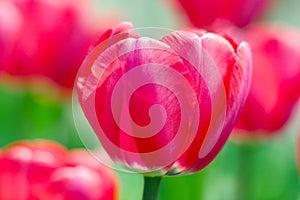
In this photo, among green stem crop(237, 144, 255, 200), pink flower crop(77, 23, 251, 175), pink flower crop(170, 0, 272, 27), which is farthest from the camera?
pink flower crop(170, 0, 272, 27)

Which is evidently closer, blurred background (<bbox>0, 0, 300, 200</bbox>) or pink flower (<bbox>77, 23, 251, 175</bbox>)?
pink flower (<bbox>77, 23, 251, 175</bbox>)

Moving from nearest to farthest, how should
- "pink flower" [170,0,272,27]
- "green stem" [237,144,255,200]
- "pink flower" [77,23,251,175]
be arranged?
1. "pink flower" [77,23,251,175]
2. "green stem" [237,144,255,200]
3. "pink flower" [170,0,272,27]

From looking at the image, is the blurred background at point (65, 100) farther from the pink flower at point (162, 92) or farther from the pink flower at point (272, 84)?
the pink flower at point (162, 92)

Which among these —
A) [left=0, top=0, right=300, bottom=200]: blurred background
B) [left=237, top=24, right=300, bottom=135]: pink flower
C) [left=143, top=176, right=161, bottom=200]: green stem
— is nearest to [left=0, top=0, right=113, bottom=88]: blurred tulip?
[left=0, top=0, right=300, bottom=200]: blurred background

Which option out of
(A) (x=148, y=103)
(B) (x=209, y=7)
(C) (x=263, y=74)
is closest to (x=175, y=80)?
(A) (x=148, y=103)

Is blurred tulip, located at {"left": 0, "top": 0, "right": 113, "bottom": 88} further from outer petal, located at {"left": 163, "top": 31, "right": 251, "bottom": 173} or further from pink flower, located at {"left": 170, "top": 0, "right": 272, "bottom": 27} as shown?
outer petal, located at {"left": 163, "top": 31, "right": 251, "bottom": 173}

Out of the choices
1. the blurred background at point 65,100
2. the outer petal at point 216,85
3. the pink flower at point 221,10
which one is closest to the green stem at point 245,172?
the blurred background at point 65,100

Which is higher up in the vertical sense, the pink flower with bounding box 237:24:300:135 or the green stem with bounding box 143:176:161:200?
the green stem with bounding box 143:176:161:200
